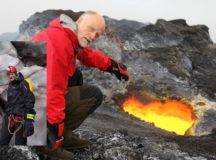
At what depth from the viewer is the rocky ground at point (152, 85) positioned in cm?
838

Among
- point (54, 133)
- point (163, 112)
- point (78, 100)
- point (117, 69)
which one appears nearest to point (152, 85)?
point (163, 112)

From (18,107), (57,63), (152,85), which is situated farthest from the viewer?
(152,85)

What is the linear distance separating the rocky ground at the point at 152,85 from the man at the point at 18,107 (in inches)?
16.9

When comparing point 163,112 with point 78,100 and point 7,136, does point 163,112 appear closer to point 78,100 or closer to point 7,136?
point 78,100

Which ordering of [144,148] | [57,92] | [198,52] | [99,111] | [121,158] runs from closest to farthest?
1. [57,92]
2. [121,158]
3. [144,148]
4. [99,111]
5. [198,52]

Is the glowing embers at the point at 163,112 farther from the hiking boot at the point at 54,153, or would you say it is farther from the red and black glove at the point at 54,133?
the red and black glove at the point at 54,133

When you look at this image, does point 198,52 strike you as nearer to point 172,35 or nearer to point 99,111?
point 172,35

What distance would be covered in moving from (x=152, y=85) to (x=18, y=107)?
36.4 feet

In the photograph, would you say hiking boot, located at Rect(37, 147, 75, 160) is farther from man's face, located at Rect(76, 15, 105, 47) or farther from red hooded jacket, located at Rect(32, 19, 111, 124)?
man's face, located at Rect(76, 15, 105, 47)

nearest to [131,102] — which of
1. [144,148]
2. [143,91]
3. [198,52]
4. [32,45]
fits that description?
[143,91]

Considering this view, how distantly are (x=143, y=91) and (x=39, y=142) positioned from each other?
10303mm

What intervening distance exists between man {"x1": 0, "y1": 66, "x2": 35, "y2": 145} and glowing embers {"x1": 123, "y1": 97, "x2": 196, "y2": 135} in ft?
32.1

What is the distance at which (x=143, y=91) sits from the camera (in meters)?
16.3

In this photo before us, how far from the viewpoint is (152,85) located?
656 inches
